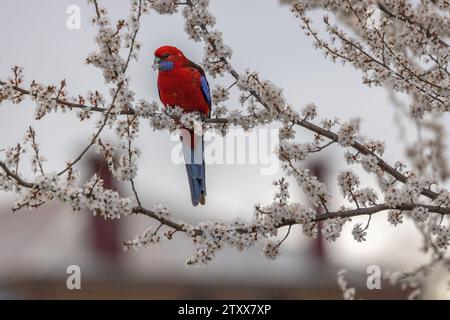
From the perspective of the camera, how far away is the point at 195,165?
4.90 m

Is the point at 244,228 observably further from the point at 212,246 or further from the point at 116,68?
the point at 116,68

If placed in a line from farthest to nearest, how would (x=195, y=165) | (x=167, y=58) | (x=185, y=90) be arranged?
(x=167, y=58), (x=185, y=90), (x=195, y=165)

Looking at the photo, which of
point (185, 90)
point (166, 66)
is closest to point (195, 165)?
point (185, 90)

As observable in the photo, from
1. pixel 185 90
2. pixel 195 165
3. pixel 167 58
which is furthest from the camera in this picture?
pixel 167 58

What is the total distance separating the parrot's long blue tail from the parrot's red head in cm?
49

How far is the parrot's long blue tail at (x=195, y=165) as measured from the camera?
4.76 meters

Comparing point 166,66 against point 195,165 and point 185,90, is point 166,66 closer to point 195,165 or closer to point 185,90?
point 185,90

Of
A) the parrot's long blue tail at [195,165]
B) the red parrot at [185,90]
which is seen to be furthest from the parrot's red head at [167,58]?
the parrot's long blue tail at [195,165]

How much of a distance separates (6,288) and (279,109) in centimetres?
1223

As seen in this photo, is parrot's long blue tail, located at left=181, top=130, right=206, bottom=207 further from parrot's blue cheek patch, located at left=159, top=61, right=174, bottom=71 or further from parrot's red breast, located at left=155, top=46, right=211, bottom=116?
parrot's blue cheek patch, located at left=159, top=61, right=174, bottom=71

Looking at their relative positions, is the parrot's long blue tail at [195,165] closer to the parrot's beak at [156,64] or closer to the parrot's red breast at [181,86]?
the parrot's red breast at [181,86]

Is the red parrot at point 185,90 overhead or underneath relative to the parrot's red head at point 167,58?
underneath

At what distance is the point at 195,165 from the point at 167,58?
2.68 ft

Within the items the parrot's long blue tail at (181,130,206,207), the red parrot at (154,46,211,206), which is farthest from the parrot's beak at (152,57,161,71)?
the parrot's long blue tail at (181,130,206,207)
